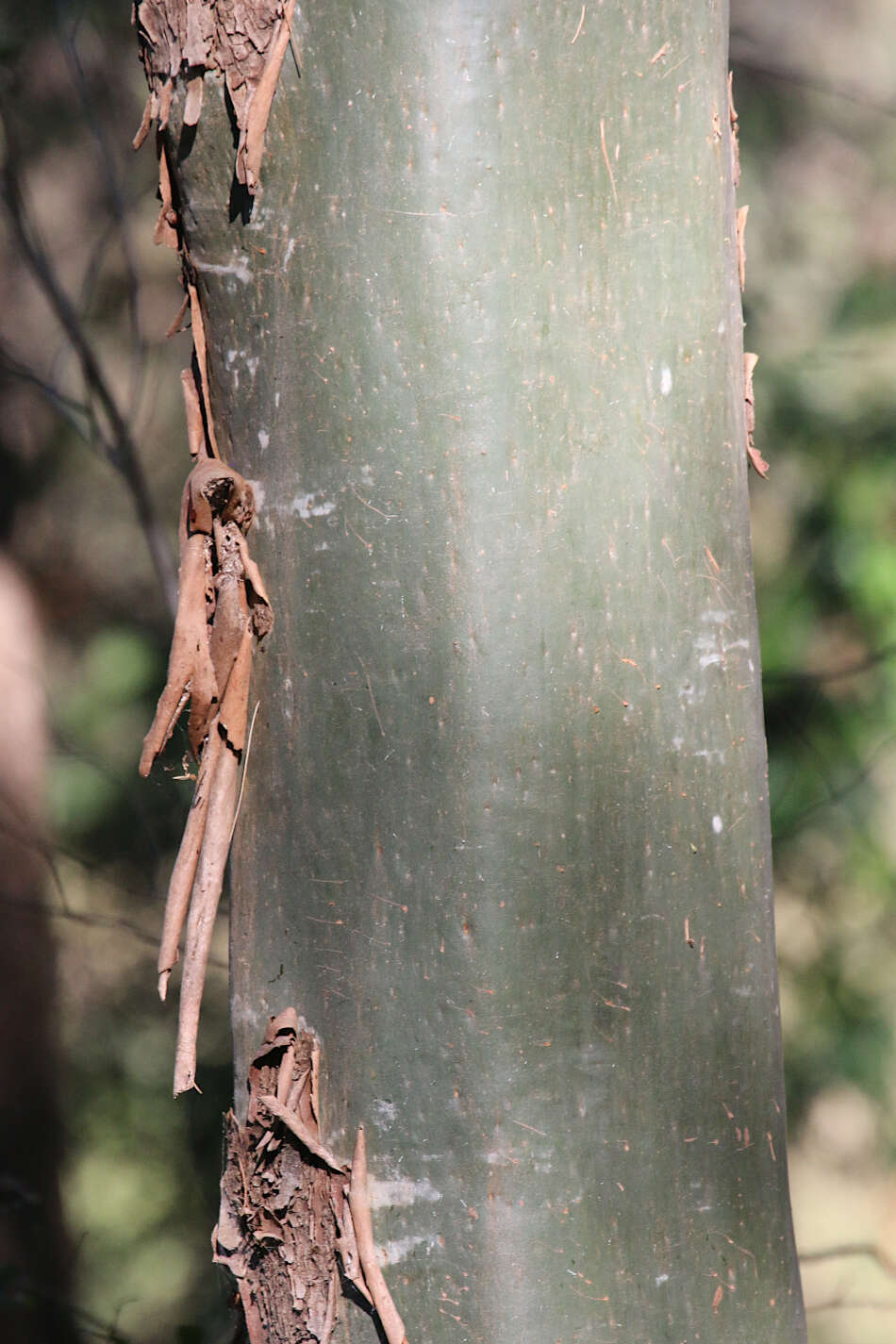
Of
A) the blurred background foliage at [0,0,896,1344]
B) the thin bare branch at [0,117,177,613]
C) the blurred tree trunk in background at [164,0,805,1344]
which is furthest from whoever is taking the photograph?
the thin bare branch at [0,117,177,613]

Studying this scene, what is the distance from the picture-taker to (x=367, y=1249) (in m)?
0.61

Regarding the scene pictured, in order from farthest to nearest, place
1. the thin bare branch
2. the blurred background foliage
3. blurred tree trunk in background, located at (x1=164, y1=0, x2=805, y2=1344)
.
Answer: the thin bare branch < the blurred background foliage < blurred tree trunk in background, located at (x1=164, y1=0, x2=805, y2=1344)

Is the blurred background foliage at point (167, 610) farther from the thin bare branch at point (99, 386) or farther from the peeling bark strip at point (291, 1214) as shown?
the peeling bark strip at point (291, 1214)

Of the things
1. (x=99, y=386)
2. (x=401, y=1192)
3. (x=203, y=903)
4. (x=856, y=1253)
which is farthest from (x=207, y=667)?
(x=856, y=1253)

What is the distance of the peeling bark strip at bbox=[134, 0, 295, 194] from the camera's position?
24.4 inches

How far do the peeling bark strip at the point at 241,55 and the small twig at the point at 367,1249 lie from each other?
21.2 inches

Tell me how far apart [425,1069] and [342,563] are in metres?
0.27

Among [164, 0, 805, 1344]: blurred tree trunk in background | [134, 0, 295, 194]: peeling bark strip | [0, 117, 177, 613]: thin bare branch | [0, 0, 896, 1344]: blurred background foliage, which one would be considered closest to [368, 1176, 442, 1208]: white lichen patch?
[164, 0, 805, 1344]: blurred tree trunk in background

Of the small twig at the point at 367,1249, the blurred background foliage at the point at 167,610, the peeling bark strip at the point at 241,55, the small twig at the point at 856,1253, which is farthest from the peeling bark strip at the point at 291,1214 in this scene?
the small twig at the point at 856,1253

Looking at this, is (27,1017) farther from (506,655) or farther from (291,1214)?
(506,655)

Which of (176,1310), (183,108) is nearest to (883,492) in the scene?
(183,108)

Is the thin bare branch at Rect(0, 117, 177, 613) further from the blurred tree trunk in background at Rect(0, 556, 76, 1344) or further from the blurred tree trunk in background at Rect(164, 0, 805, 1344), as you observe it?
the blurred tree trunk in background at Rect(164, 0, 805, 1344)

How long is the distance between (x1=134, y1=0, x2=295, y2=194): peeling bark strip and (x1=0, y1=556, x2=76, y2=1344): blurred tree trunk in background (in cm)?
179

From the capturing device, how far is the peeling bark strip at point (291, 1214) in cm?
61
